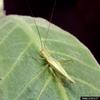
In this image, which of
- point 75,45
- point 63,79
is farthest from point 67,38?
point 63,79

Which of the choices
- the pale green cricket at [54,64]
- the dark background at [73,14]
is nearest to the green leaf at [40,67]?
the pale green cricket at [54,64]

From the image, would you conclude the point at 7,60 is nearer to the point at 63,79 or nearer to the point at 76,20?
the point at 63,79

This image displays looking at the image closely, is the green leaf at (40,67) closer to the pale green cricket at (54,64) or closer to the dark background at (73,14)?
the pale green cricket at (54,64)

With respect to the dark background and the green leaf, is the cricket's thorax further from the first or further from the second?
the dark background

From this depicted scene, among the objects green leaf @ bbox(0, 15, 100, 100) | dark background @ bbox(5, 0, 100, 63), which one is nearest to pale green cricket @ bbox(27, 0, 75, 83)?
green leaf @ bbox(0, 15, 100, 100)

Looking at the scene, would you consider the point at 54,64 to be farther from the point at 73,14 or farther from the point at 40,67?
the point at 73,14

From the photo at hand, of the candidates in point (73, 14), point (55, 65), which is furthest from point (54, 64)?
point (73, 14)
